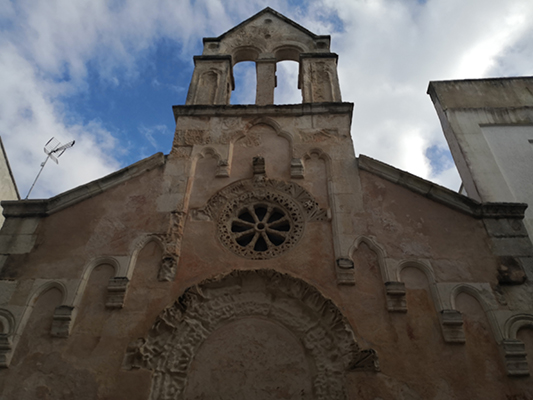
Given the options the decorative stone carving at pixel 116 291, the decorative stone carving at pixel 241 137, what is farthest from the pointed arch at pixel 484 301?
the decorative stone carving at pixel 116 291

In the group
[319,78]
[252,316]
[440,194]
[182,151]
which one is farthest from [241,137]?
[440,194]

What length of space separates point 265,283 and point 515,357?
357 cm

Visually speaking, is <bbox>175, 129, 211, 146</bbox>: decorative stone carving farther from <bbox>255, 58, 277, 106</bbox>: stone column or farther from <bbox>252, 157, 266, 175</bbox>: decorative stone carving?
<bbox>255, 58, 277, 106</bbox>: stone column

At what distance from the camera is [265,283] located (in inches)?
244

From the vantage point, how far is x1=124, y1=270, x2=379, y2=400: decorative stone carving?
534cm

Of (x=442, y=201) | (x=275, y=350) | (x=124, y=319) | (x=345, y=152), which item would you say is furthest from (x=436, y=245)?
(x=124, y=319)

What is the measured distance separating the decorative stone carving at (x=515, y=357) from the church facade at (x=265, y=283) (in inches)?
1.0

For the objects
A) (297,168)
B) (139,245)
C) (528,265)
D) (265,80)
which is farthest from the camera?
(265,80)

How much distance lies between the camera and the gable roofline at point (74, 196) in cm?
720

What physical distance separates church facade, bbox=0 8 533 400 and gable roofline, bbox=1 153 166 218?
26mm

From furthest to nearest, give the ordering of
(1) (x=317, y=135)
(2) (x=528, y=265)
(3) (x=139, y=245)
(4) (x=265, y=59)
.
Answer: (4) (x=265, y=59)
(1) (x=317, y=135)
(3) (x=139, y=245)
(2) (x=528, y=265)

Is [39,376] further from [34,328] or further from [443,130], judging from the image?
[443,130]

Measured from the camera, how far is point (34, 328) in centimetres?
592

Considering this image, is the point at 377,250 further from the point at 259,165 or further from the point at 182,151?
the point at 182,151
